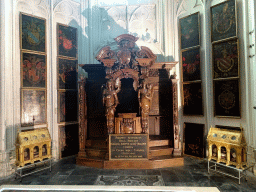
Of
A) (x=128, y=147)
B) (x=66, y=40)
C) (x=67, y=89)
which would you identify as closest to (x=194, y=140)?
(x=128, y=147)

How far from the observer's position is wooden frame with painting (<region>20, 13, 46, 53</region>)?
568 centimetres

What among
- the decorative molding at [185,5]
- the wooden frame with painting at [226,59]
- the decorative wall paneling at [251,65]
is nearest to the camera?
the decorative wall paneling at [251,65]

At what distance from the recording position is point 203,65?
20.5 ft

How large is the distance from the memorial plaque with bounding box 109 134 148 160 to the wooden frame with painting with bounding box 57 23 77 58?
380cm

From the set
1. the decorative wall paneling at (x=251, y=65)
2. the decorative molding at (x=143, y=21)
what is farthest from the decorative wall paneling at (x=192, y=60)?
the decorative wall paneling at (x=251, y=65)

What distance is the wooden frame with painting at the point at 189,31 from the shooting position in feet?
20.9

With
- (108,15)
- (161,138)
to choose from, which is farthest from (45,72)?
(161,138)

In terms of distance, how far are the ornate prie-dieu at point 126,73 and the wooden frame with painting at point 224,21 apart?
2.24 m

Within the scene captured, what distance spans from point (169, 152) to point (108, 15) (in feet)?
20.4

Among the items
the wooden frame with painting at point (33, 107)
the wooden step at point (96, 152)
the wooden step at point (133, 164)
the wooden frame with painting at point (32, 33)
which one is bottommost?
the wooden step at point (133, 164)

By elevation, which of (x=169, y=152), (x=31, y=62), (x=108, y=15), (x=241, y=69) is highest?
(x=108, y=15)

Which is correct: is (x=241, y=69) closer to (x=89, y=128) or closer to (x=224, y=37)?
(x=224, y=37)

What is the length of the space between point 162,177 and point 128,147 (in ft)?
4.32

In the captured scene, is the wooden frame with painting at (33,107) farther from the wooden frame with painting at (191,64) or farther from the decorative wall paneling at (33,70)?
the wooden frame with painting at (191,64)
